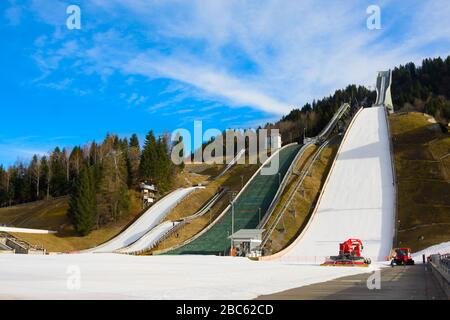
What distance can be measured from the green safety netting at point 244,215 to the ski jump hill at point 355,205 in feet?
19.5

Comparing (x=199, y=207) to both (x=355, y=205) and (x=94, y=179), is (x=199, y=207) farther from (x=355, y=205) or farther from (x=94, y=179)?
(x=355, y=205)

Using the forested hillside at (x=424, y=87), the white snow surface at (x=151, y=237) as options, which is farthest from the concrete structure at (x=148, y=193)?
the forested hillside at (x=424, y=87)

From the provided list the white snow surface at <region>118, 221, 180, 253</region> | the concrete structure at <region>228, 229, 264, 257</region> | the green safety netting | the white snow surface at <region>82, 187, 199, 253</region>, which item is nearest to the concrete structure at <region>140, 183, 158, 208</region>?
the white snow surface at <region>82, 187, 199, 253</region>

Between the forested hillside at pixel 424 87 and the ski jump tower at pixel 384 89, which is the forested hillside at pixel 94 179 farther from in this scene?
the forested hillside at pixel 424 87

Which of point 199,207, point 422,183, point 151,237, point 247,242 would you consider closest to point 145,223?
point 151,237

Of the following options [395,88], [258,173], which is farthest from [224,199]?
[395,88]

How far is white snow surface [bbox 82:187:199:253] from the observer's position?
49725 mm

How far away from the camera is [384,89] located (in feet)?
339

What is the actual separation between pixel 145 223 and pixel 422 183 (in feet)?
101

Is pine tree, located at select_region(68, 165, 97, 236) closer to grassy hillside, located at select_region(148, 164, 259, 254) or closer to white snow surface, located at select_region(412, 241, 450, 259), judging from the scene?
grassy hillside, located at select_region(148, 164, 259, 254)

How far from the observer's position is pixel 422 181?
179 feet

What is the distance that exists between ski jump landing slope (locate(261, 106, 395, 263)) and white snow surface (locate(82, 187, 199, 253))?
17409mm
